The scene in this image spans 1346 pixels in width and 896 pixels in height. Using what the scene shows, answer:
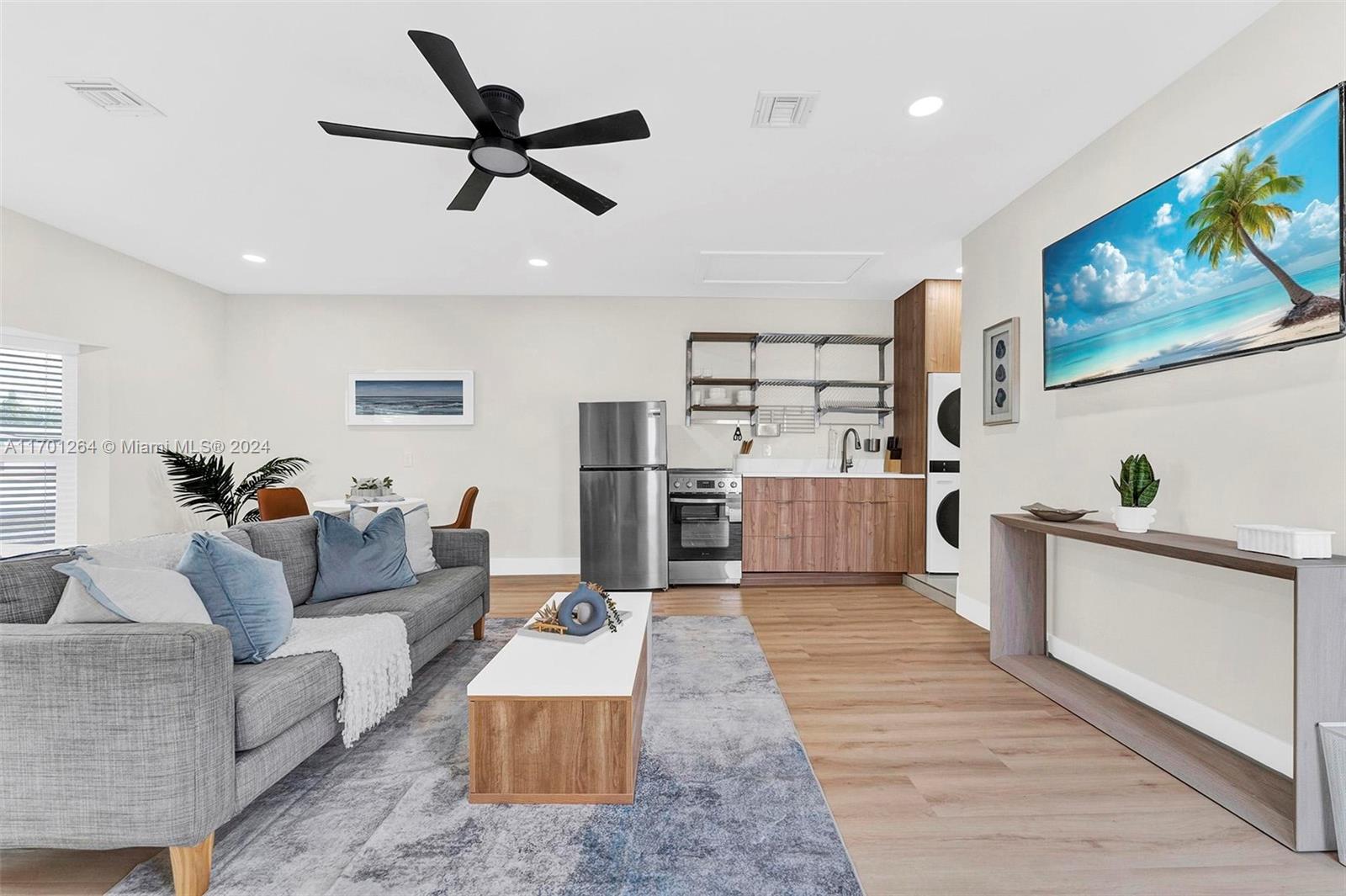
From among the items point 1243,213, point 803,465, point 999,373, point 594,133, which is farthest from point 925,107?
point 803,465

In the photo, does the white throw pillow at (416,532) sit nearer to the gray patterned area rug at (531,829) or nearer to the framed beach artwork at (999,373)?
the gray patterned area rug at (531,829)

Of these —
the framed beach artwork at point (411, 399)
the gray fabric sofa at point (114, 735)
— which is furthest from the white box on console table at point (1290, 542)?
the framed beach artwork at point (411, 399)

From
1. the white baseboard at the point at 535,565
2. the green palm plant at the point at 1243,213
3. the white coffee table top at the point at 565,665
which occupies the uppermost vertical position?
the green palm plant at the point at 1243,213

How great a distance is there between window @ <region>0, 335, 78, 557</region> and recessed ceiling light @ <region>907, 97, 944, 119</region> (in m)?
5.40

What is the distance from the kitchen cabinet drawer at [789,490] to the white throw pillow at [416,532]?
2.65 m

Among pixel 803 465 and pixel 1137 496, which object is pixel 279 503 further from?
pixel 1137 496

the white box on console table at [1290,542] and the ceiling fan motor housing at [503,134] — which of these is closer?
the white box on console table at [1290,542]

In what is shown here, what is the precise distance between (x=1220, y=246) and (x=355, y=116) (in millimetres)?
3477

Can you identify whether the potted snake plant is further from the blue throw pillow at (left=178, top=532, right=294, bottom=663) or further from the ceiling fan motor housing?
the blue throw pillow at (left=178, top=532, right=294, bottom=663)

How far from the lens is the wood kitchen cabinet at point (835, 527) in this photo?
520 centimetres

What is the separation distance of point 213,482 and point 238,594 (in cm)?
370

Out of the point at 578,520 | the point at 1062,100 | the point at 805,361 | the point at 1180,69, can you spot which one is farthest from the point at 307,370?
the point at 1180,69

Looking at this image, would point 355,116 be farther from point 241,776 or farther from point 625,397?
point 625,397

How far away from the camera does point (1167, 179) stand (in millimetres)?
2381
